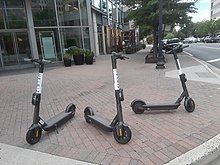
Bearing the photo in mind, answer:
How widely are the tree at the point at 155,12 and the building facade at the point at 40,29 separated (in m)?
4.01

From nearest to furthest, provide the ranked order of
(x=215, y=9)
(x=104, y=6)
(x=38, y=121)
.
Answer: (x=38, y=121), (x=104, y=6), (x=215, y=9)

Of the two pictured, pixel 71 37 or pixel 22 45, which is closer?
pixel 22 45

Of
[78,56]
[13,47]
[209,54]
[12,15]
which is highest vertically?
[12,15]

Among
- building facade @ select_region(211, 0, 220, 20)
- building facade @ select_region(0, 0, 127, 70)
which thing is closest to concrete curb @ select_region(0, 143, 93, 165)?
building facade @ select_region(0, 0, 127, 70)

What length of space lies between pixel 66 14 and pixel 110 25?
12.7m

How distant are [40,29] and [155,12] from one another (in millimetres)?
8266

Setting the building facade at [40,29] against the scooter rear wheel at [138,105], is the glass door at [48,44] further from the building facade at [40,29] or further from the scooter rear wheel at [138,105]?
the scooter rear wheel at [138,105]

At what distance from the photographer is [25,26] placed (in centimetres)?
1462

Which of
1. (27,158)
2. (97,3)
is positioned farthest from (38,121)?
(97,3)

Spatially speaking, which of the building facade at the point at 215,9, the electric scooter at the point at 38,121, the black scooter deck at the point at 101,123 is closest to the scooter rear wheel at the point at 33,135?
the electric scooter at the point at 38,121

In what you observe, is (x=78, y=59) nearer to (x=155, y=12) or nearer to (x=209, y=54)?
(x=155, y=12)

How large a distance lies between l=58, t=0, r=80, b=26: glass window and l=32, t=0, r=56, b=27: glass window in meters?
0.63

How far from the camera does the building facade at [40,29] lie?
46.8 ft

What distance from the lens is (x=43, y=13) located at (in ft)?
48.4
